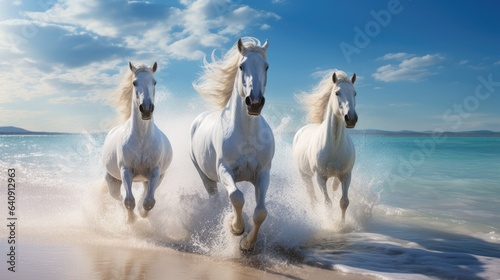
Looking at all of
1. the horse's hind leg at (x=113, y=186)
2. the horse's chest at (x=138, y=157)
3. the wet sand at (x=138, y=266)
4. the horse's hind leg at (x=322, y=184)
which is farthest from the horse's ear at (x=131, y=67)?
the horse's hind leg at (x=322, y=184)

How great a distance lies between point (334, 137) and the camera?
6.43 m

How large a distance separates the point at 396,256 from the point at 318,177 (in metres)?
1.85

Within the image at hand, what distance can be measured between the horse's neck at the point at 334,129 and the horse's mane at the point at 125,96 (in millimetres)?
2837

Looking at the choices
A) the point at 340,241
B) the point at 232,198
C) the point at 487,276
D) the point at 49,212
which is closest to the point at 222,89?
the point at 232,198

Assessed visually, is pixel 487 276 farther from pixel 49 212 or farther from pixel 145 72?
pixel 49 212

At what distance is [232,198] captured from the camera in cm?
432

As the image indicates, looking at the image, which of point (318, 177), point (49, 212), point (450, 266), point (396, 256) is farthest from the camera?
point (49, 212)

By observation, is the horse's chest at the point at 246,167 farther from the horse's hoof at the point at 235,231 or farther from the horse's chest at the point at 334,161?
the horse's chest at the point at 334,161

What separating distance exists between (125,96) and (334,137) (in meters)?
3.08

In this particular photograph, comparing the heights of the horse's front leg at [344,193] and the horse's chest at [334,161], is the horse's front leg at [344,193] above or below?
below

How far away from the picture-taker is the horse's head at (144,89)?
17.0ft

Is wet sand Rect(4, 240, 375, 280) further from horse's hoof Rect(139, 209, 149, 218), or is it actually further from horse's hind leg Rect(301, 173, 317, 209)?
horse's hind leg Rect(301, 173, 317, 209)

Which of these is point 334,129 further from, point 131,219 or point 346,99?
point 131,219

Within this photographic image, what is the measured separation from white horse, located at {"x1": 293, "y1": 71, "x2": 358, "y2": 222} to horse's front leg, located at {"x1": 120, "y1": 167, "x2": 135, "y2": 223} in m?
2.67
